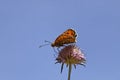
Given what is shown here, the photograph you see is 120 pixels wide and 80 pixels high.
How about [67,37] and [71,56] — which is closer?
[67,37]

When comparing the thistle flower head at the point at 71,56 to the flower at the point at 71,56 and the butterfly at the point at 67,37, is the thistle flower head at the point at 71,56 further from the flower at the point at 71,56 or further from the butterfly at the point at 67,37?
the butterfly at the point at 67,37

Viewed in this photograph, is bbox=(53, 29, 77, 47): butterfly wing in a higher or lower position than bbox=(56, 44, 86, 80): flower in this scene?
higher

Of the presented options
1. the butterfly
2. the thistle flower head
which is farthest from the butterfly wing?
the thistle flower head

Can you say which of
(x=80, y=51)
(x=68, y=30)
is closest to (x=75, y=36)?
(x=68, y=30)

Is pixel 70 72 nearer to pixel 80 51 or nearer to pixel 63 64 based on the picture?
pixel 63 64

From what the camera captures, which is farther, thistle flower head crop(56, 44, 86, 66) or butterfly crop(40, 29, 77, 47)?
thistle flower head crop(56, 44, 86, 66)

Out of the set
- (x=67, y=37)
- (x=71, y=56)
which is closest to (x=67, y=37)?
(x=67, y=37)

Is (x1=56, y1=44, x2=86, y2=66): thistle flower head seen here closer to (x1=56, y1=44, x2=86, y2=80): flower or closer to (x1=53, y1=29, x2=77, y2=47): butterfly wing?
(x1=56, y1=44, x2=86, y2=80): flower

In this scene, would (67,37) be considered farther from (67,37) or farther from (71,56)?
(71,56)
